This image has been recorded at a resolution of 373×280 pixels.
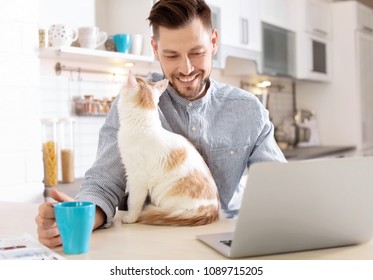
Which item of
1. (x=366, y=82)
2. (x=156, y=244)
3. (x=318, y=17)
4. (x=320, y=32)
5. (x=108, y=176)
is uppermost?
(x=318, y=17)

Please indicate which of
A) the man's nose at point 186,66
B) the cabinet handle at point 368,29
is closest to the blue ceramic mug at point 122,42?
the man's nose at point 186,66

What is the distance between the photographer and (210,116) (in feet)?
5.00

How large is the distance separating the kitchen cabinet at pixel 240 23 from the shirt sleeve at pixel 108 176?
1.91m

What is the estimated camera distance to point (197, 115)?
4.90 feet

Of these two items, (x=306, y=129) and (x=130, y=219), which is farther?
(x=306, y=129)

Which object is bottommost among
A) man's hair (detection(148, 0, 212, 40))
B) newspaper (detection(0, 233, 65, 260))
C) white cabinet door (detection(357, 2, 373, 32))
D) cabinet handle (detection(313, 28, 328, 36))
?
newspaper (detection(0, 233, 65, 260))

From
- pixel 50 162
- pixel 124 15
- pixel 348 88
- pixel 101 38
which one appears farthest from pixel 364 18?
pixel 50 162

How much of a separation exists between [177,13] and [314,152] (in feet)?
9.41

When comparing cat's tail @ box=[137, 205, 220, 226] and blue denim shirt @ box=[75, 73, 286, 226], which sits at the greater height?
blue denim shirt @ box=[75, 73, 286, 226]

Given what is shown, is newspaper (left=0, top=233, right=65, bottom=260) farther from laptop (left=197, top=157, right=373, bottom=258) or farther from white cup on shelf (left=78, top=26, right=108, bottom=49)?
white cup on shelf (left=78, top=26, right=108, bottom=49)

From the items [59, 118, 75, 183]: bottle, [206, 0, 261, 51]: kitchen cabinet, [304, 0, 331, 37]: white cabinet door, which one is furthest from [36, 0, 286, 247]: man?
[304, 0, 331, 37]: white cabinet door

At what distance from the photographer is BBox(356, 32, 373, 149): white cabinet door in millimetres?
4590

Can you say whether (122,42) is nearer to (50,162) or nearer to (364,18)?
(50,162)

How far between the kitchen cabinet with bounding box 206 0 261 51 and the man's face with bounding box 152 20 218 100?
1794mm
